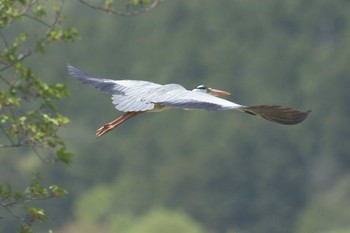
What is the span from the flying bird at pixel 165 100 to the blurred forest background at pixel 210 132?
31.1m

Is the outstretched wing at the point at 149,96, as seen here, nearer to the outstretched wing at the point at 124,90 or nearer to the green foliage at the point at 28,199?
the outstretched wing at the point at 124,90

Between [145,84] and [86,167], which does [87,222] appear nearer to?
[86,167]

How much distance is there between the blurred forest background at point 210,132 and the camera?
156ft

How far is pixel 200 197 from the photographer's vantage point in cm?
4959

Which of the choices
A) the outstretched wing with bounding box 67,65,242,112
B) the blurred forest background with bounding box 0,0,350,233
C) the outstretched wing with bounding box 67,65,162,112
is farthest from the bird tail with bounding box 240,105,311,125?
the blurred forest background with bounding box 0,0,350,233

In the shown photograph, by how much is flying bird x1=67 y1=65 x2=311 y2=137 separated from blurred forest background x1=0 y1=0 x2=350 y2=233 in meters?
31.1

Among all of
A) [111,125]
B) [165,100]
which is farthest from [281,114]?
[111,125]

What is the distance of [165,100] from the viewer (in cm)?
921

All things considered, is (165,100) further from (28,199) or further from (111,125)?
(28,199)

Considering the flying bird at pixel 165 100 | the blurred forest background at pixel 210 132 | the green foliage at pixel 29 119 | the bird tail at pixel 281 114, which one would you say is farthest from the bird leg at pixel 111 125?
the blurred forest background at pixel 210 132

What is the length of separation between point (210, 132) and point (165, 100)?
4341cm

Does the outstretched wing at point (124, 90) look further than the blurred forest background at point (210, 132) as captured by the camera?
No

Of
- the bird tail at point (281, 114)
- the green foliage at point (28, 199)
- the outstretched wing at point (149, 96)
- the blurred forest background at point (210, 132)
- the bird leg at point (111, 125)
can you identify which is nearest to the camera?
the bird tail at point (281, 114)

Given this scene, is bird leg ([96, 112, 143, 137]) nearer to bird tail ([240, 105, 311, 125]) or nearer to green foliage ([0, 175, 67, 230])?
green foliage ([0, 175, 67, 230])
